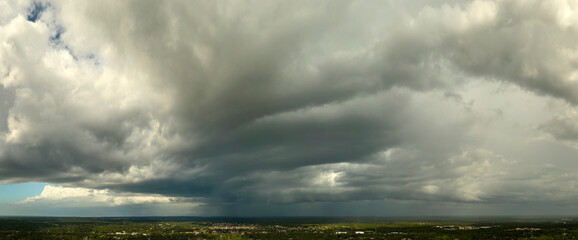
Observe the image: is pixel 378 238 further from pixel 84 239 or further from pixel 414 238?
pixel 84 239

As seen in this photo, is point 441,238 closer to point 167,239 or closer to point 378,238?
point 378,238

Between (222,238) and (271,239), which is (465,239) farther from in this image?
(222,238)

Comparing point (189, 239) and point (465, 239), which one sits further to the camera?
point (189, 239)

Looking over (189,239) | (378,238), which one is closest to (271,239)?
(189,239)

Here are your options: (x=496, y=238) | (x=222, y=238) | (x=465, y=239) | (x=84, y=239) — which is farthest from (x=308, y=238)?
(x=84, y=239)

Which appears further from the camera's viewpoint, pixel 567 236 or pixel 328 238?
pixel 328 238

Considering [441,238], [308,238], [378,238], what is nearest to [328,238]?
[308,238]

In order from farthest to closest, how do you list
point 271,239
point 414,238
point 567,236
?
point 271,239, point 414,238, point 567,236

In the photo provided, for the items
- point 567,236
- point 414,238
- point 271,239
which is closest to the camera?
point 567,236
